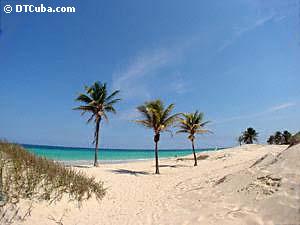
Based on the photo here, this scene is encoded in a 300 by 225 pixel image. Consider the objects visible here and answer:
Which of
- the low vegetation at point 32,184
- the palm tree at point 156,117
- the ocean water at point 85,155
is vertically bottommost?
the ocean water at point 85,155

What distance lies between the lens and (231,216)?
5.29 m

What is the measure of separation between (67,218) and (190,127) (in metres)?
20.2

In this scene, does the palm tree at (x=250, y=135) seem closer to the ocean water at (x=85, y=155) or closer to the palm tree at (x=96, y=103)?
the ocean water at (x=85, y=155)

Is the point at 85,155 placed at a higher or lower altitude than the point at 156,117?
lower

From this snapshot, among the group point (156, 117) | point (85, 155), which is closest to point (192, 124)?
point (156, 117)

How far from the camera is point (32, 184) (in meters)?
6.16

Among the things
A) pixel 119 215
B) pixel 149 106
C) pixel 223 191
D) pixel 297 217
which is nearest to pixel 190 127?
pixel 149 106

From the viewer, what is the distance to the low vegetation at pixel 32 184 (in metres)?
5.64

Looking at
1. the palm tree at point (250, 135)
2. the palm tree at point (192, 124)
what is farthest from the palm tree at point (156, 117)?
the palm tree at point (250, 135)

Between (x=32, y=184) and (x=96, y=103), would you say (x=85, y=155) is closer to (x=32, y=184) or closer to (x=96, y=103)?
(x=96, y=103)

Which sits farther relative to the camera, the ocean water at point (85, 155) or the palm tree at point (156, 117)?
the ocean water at point (85, 155)

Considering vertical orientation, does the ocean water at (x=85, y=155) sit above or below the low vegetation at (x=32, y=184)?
below

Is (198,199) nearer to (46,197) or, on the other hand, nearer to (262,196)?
(262,196)

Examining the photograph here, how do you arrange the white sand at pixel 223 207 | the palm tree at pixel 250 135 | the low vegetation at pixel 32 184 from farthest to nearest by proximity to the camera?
the palm tree at pixel 250 135
the low vegetation at pixel 32 184
the white sand at pixel 223 207
